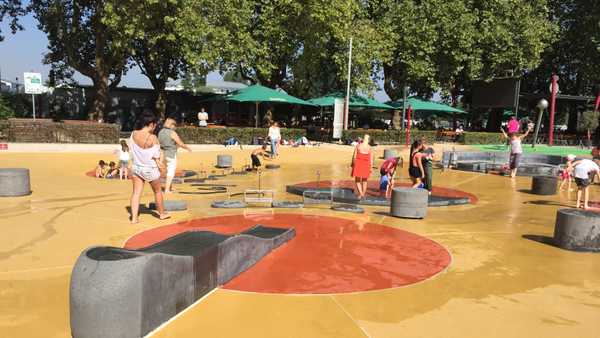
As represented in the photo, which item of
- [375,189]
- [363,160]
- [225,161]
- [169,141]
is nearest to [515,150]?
[375,189]

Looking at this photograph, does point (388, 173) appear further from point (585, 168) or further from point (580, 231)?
point (580, 231)

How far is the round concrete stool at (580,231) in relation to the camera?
7.26 m

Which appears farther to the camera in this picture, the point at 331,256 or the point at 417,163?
the point at 417,163

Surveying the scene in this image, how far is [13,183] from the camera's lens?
34.6 ft

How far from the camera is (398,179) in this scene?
15.9m

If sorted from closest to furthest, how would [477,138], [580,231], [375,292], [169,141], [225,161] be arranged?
[375,292] → [580,231] → [169,141] → [225,161] → [477,138]

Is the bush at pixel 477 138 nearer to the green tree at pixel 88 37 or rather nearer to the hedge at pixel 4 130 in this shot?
the green tree at pixel 88 37

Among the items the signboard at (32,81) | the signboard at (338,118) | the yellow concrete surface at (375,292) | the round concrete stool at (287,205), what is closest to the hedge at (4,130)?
the signboard at (32,81)

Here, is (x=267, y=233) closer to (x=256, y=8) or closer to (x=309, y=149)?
(x=309, y=149)

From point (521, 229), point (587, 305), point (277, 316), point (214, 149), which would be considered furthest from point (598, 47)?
point (277, 316)

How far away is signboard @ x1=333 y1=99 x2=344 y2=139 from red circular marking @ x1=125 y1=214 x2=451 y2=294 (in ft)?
67.1

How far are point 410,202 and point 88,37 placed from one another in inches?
1130

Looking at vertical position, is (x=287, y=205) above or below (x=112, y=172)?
below

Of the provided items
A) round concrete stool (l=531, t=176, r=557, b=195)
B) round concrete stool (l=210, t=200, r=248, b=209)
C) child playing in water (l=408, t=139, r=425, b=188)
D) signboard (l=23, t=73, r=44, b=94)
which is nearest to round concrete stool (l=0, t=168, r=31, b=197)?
round concrete stool (l=210, t=200, r=248, b=209)
